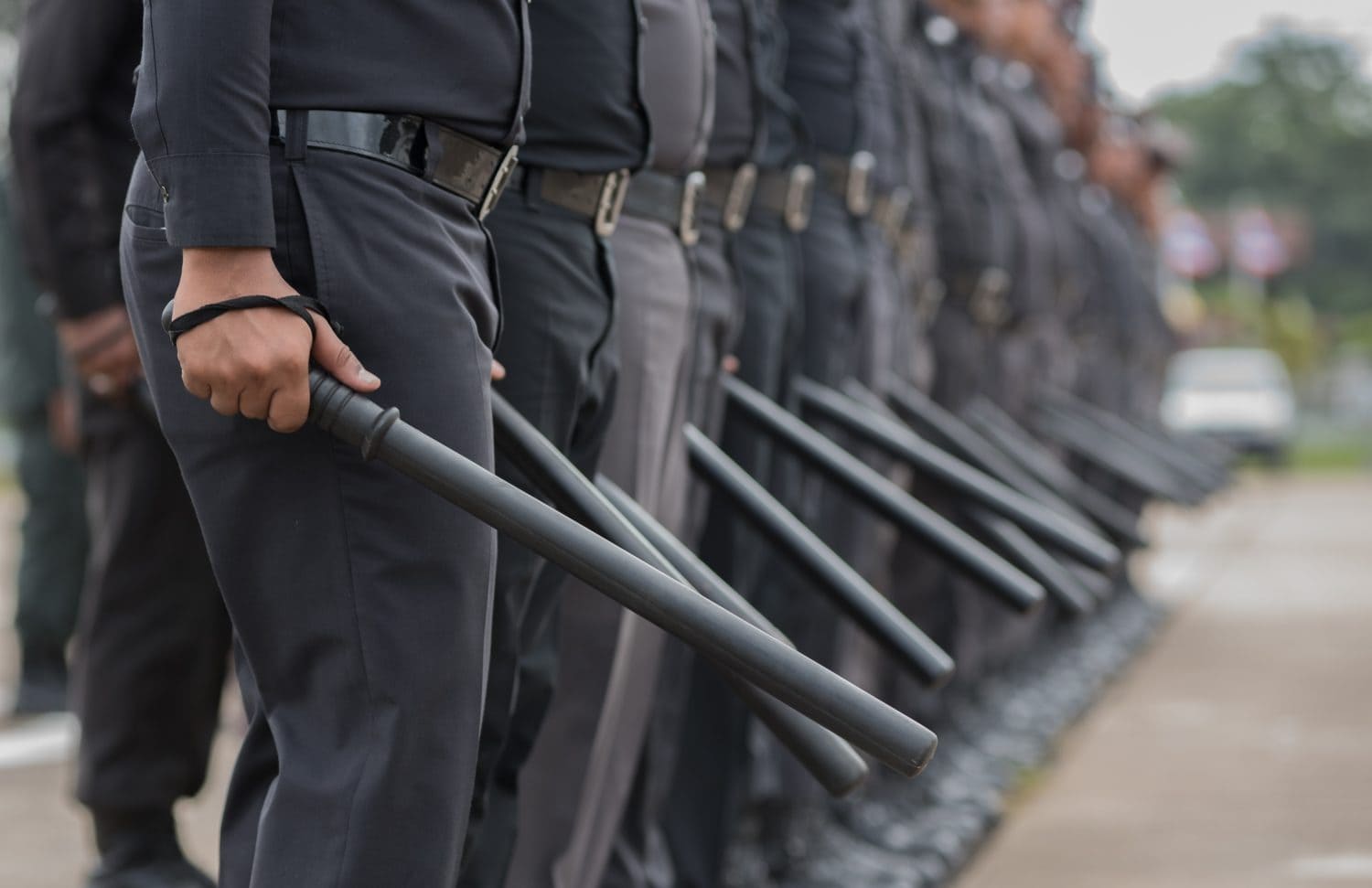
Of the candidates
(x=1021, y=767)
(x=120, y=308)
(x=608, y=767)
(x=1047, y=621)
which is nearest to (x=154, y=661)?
(x=120, y=308)

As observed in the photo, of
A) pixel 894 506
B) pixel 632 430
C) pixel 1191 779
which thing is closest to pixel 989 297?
pixel 1191 779

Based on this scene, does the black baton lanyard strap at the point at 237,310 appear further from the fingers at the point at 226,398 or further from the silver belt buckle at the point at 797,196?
the silver belt buckle at the point at 797,196

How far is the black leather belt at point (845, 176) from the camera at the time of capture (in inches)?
159

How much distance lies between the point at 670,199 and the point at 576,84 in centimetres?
42

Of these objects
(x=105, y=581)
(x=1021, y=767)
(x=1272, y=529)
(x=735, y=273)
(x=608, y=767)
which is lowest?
(x=1272, y=529)

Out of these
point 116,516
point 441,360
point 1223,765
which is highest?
point 441,360

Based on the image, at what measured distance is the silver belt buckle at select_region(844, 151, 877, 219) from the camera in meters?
4.06

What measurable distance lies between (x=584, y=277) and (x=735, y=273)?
2.66ft

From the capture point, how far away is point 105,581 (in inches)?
127

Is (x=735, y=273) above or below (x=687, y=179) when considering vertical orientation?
below

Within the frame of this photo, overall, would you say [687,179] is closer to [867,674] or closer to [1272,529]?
[867,674]

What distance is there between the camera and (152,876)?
3148 mm

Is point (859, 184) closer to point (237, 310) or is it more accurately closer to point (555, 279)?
point (555, 279)

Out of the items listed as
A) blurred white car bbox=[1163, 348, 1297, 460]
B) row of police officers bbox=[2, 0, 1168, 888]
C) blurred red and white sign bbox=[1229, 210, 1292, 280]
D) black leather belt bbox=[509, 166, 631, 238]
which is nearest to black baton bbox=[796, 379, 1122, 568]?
row of police officers bbox=[2, 0, 1168, 888]
